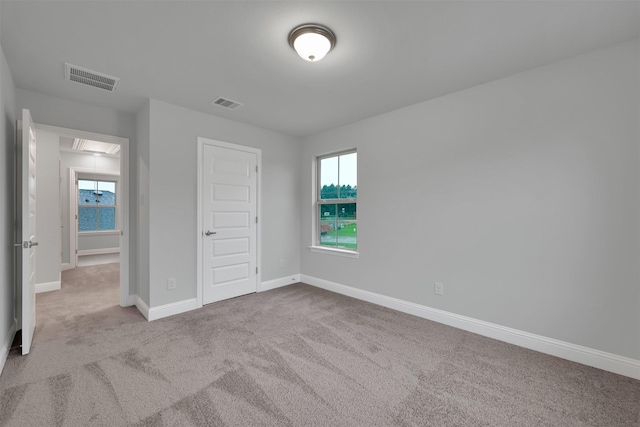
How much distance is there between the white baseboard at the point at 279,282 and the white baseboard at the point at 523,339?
1321mm

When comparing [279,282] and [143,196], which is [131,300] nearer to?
[143,196]

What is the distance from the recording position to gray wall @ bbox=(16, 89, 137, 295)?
2926mm

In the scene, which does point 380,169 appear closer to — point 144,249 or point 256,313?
point 256,313

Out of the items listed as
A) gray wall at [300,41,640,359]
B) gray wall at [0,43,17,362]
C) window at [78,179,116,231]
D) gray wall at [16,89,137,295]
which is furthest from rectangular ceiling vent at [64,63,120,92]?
window at [78,179,116,231]

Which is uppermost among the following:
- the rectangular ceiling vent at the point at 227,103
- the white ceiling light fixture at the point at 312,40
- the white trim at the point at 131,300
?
the rectangular ceiling vent at the point at 227,103

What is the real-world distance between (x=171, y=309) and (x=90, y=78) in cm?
253

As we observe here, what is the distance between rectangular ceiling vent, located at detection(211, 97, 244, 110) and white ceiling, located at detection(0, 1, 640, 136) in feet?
0.46

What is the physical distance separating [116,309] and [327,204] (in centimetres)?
316

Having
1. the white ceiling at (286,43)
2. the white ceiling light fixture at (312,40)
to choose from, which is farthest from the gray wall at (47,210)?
A: the white ceiling light fixture at (312,40)

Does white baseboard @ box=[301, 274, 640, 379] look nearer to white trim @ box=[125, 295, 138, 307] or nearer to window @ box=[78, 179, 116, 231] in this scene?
white trim @ box=[125, 295, 138, 307]

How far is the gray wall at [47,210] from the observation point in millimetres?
4289

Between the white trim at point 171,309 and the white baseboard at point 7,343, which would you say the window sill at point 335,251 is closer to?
the white trim at point 171,309

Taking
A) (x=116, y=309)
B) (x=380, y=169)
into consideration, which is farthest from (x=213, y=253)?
(x=380, y=169)

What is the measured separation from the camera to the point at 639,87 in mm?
2020
